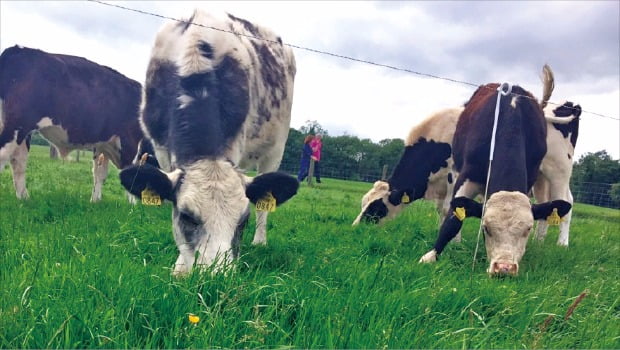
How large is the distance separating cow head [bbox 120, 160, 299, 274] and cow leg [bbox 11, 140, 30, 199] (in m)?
4.67

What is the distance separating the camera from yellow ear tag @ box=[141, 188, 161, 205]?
4.04 metres

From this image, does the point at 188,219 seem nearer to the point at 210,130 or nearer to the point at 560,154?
the point at 210,130

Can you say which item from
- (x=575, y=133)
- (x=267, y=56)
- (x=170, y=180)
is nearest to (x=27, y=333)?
(x=170, y=180)

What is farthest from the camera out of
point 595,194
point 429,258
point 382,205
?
point 595,194

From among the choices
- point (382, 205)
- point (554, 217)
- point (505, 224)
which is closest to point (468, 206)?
point (505, 224)

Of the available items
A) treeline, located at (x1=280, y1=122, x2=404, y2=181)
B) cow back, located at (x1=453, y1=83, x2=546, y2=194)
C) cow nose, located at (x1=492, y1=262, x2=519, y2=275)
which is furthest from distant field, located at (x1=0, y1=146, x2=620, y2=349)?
treeline, located at (x1=280, y1=122, x2=404, y2=181)

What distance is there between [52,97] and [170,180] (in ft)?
16.5

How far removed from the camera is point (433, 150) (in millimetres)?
8422

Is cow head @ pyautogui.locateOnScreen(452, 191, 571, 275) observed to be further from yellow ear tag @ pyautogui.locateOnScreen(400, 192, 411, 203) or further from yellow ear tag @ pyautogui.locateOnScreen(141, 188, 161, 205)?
yellow ear tag @ pyautogui.locateOnScreen(141, 188, 161, 205)

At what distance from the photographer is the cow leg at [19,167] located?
760 cm

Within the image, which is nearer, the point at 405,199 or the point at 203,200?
the point at 203,200

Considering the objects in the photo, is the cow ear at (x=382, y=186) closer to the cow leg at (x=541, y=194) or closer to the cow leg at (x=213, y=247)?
the cow leg at (x=541, y=194)

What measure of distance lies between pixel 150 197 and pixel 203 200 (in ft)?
2.12

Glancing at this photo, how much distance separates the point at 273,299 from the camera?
2.65 m
